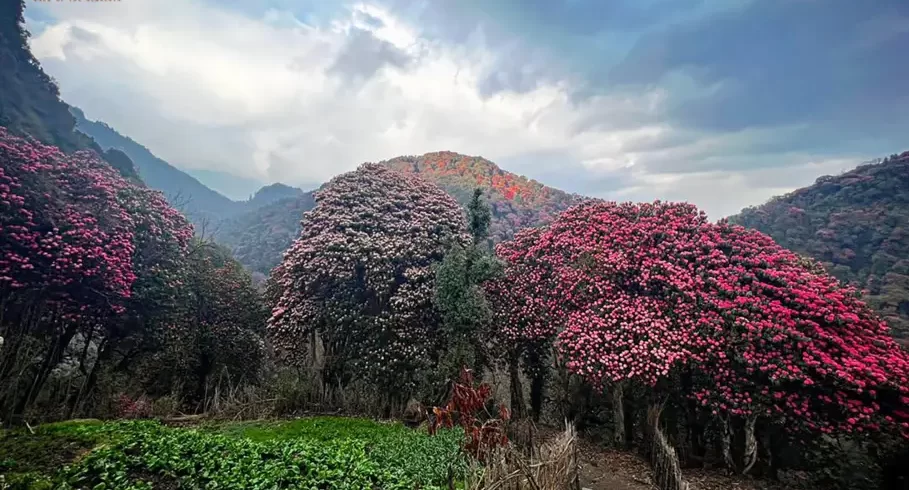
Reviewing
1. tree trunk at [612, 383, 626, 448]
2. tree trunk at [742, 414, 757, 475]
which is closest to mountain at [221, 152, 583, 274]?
tree trunk at [612, 383, 626, 448]

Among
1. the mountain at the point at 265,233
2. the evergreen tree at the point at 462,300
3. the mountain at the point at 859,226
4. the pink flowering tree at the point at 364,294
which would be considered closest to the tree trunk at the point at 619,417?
the evergreen tree at the point at 462,300

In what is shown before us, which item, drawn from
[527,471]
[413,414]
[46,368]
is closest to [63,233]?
[46,368]

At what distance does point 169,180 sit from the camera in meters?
69.4

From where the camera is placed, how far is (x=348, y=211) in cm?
1098

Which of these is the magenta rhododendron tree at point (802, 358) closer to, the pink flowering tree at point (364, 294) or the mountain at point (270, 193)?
Answer: the pink flowering tree at point (364, 294)

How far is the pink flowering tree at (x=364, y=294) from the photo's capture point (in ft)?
30.5

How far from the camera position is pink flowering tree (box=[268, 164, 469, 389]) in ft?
30.5

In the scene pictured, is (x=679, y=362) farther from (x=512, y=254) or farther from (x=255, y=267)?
(x=255, y=267)

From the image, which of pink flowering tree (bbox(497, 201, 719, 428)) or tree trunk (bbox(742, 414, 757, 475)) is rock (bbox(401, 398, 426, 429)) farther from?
tree trunk (bbox(742, 414, 757, 475))

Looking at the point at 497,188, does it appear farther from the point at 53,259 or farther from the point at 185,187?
the point at 185,187

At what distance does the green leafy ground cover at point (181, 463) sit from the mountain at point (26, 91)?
2746 cm

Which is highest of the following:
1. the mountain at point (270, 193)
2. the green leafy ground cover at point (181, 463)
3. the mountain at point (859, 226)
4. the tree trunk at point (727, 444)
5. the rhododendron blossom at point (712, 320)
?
the mountain at point (270, 193)

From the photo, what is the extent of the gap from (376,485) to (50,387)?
8861mm

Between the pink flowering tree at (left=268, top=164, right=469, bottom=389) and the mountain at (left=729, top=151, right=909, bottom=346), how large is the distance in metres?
14.2
